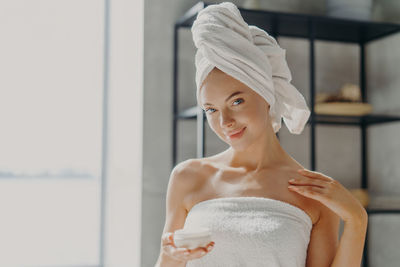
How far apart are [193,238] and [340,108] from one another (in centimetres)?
173

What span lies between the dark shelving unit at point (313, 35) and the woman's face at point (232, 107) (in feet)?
3.42

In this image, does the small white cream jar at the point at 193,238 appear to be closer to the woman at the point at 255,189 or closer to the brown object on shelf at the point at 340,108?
the woman at the point at 255,189

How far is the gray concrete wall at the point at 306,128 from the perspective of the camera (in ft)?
8.83

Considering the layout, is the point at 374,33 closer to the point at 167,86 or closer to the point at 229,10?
the point at 167,86

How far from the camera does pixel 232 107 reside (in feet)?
4.25

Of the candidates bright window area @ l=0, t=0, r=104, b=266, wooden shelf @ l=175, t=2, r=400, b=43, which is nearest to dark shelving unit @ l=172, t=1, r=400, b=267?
wooden shelf @ l=175, t=2, r=400, b=43

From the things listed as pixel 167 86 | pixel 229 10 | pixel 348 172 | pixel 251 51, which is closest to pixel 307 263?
pixel 251 51

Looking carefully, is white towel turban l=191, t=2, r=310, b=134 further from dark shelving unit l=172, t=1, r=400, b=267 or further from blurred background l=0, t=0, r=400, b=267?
blurred background l=0, t=0, r=400, b=267

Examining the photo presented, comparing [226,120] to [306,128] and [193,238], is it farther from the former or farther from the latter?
[306,128]

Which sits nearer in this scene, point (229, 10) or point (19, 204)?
point (229, 10)

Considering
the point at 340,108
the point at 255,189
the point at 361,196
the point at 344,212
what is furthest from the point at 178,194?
the point at 361,196

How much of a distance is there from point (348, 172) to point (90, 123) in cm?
148

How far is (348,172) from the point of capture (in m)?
3.07

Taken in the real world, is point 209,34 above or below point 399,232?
above
